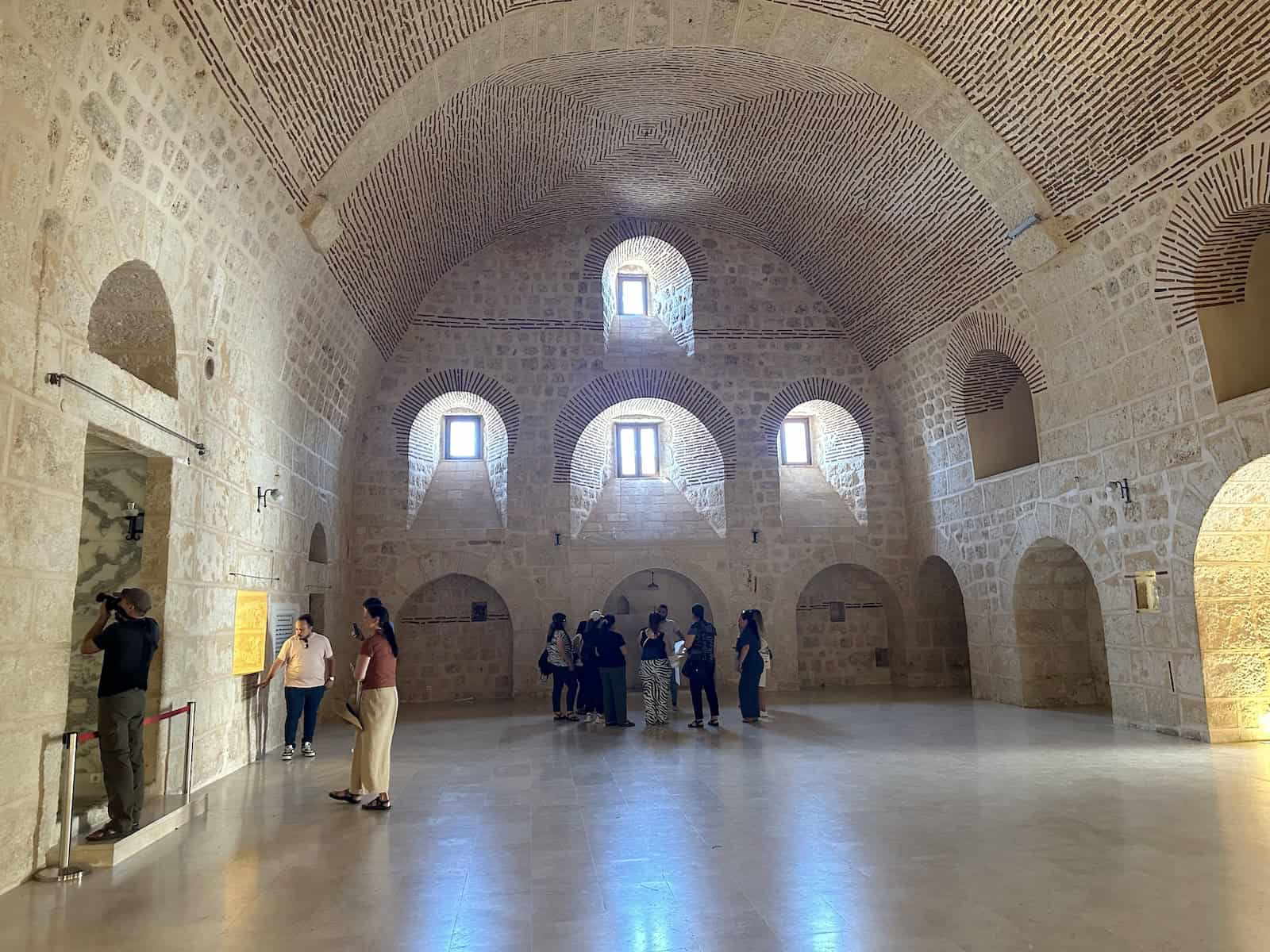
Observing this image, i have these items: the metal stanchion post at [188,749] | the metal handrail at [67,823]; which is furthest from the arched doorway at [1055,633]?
the metal handrail at [67,823]

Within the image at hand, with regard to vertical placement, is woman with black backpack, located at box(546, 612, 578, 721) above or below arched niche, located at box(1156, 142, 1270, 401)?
below

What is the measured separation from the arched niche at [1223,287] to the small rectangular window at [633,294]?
843cm

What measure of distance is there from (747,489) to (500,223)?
563cm

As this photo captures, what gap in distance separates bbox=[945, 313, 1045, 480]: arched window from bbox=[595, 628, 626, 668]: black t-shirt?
18.7ft

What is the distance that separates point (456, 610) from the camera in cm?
1322

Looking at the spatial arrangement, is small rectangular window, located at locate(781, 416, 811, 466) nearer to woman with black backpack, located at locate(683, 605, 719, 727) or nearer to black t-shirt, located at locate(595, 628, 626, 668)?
woman with black backpack, located at locate(683, 605, 719, 727)

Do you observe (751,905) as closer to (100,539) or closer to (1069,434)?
(100,539)

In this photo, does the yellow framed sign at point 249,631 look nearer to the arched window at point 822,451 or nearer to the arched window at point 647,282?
the arched window at point 647,282

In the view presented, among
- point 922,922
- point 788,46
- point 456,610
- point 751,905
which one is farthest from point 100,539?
point 788,46

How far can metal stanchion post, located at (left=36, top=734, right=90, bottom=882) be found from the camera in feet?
14.3

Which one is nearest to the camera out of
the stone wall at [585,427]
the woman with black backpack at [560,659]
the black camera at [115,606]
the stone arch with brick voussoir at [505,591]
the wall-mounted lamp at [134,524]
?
the black camera at [115,606]

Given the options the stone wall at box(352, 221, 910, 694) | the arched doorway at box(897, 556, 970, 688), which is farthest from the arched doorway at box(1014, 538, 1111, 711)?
the stone wall at box(352, 221, 910, 694)

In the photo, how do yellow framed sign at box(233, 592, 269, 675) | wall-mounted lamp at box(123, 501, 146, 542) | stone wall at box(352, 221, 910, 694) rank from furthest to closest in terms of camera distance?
stone wall at box(352, 221, 910, 694) < yellow framed sign at box(233, 592, 269, 675) < wall-mounted lamp at box(123, 501, 146, 542)

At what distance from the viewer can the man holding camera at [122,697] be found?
4.77 meters
